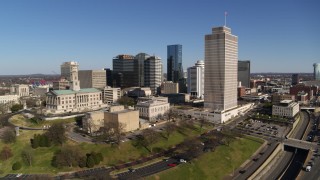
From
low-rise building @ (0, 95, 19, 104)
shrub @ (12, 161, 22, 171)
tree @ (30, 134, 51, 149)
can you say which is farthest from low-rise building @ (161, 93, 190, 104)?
shrub @ (12, 161, 22, 171)

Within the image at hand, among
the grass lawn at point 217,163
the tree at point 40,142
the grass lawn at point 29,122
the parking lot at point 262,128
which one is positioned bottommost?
the grass lawn at point 217,163

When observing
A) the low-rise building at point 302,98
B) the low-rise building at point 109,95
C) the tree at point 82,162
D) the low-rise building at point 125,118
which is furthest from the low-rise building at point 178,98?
the tree at point 82,162

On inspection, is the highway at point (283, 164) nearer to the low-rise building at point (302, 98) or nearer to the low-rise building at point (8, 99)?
the low-rise building at point (302, 98)

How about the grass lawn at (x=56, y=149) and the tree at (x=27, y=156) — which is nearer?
the grass lawn at (x=56, y=149)

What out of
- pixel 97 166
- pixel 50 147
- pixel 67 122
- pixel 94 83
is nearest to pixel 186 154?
pixel 97 166

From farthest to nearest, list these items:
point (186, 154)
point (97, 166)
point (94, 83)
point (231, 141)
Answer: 1. point (94, 83)
2. point (231, 141)
3. point (186, 154)
4. point (97, 166)

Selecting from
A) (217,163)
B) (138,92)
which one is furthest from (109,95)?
(217,163)

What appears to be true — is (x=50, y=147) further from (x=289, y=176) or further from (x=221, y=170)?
(x=289, y=176)

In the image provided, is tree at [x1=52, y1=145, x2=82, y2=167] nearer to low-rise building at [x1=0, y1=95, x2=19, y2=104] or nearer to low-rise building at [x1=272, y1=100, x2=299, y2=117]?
low-rise building at [x1=272, y1=100, x2=299, y2=117]
